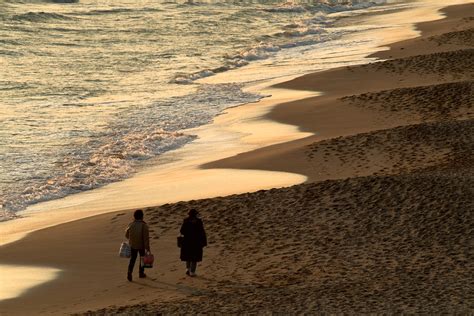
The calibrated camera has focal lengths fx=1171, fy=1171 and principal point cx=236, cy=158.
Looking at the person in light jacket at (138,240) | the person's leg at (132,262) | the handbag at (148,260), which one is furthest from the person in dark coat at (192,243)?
the person's leg at (132,262)

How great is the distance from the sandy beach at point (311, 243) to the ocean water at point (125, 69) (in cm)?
384

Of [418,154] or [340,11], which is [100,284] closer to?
[418,154]

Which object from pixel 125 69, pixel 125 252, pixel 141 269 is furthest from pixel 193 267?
pixel 125 69

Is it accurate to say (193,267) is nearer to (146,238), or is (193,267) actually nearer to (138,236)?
(146,238)

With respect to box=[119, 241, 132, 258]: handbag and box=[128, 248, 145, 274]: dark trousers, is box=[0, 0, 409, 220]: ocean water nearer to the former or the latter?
box=[119, 241, 132, 258]: handbag

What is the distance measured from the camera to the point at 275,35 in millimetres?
55312

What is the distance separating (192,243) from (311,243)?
189 cm

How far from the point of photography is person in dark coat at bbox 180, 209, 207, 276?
657 inches

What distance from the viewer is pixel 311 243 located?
17.4 m

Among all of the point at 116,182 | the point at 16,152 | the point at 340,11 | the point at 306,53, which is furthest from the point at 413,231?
the point at 340,11

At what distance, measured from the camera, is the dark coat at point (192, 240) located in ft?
54.7

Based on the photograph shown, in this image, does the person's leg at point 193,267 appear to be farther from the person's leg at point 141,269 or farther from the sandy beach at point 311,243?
the person's leg at point 141,269

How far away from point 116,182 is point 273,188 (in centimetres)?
548

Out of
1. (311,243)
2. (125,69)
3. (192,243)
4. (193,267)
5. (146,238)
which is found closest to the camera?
(192,243)
